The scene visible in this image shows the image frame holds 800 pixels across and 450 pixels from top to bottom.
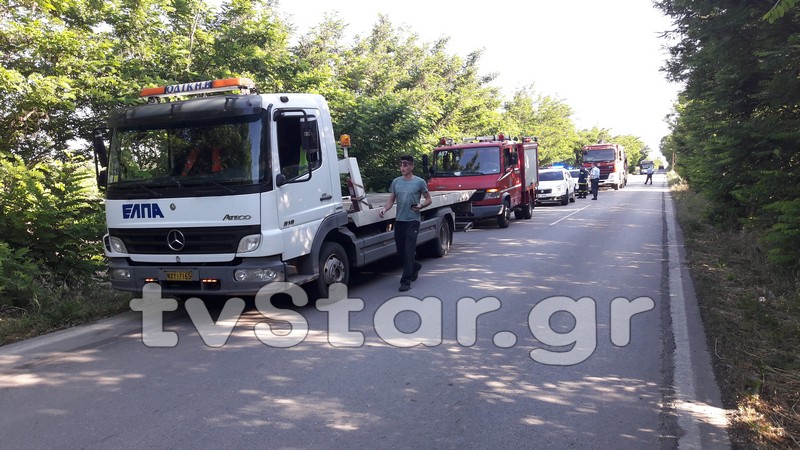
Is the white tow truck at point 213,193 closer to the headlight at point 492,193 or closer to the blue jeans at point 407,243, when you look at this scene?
the blue jeans at point 407,243

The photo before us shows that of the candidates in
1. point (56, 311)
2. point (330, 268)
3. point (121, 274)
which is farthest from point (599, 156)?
point (56, 311)

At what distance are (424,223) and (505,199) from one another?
625 cm

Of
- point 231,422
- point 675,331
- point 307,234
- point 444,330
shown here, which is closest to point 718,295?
point 675,331

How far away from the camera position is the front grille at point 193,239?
6516mm

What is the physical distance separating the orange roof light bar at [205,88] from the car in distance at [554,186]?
2045cm

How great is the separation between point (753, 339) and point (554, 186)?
20.8 m

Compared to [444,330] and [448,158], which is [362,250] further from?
[448,158]

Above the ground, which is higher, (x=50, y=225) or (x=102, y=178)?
(x=102, y=178)

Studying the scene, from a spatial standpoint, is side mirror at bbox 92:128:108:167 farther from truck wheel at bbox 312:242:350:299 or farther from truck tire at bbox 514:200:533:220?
truck tire at bbox 514:200:533:220

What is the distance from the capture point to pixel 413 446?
148 inches

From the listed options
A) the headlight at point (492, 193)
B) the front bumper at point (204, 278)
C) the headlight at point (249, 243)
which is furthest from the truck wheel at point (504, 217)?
the headlight at point (249, 243)

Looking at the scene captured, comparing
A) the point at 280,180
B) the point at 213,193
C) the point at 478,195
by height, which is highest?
the point at 280,180

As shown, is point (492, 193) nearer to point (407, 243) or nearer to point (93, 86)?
point (407, 243)

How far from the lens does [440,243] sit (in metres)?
11.6
